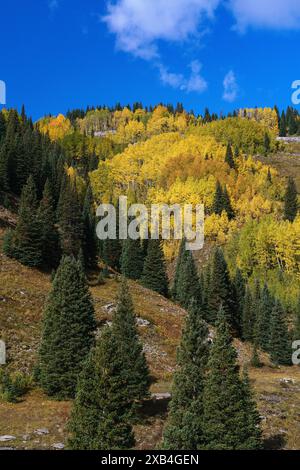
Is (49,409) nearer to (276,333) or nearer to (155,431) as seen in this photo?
(155,431)

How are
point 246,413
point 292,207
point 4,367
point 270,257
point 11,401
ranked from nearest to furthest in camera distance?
point 246,413, point 11,401, point 4,367, point 270,257, point 292,207

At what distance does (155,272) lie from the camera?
75.0 m

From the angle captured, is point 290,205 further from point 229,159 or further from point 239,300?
point 239,300

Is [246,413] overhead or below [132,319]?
below

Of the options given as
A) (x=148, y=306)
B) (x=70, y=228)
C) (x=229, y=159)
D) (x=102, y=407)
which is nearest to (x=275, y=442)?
(x=102, y=407)

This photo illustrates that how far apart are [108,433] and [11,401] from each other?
500 inches

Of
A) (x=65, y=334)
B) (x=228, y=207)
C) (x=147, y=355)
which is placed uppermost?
(x=228, y=207)

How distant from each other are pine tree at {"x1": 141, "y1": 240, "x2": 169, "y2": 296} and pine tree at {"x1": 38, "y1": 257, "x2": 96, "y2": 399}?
1597 inches

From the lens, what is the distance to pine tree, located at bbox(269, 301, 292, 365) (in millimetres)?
69875

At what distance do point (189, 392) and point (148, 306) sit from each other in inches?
1424

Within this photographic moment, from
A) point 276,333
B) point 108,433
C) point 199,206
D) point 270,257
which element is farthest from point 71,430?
point 199,206

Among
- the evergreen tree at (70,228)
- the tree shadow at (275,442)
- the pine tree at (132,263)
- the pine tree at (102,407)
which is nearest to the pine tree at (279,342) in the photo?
the pine tree at (132,263)

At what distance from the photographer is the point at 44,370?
3144 centimetres

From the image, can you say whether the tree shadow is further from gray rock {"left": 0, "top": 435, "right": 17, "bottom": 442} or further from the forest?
gray rock {"left": 0, "top": 435, "right": 17, "bottom": 442}
